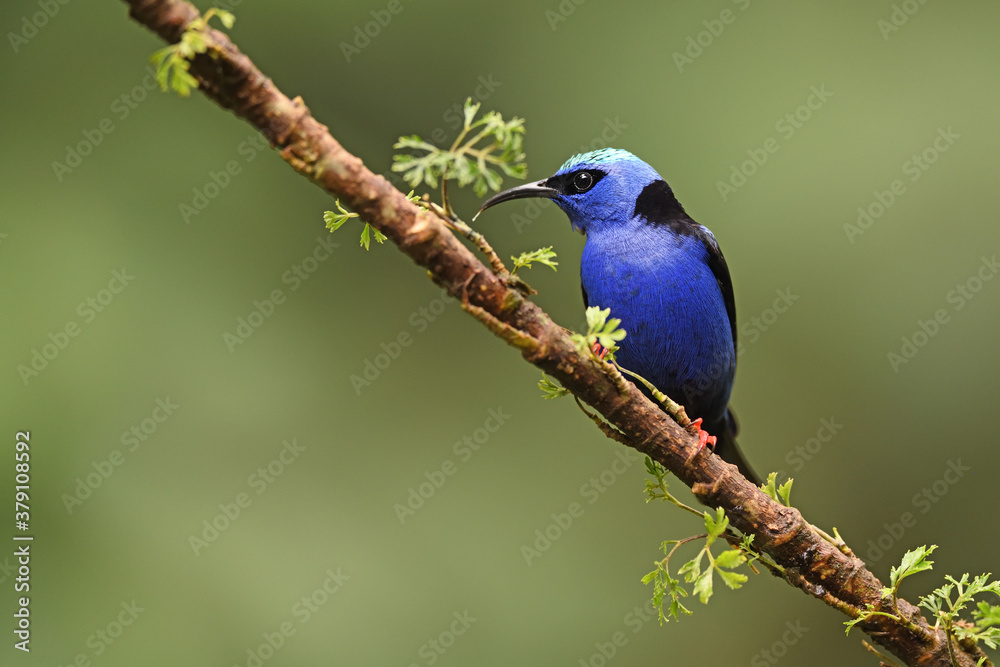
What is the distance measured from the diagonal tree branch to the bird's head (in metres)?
1.82

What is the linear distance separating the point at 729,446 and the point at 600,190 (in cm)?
147

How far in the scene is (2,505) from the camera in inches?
211

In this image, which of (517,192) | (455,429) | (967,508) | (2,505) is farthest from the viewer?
(455,429)

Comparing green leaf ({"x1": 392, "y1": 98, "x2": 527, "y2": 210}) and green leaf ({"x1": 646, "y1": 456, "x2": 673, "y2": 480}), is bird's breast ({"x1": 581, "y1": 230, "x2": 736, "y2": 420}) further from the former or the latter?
green leaf ({"x1": 392, "y1": 98, "x2": 527, "y2": 210})

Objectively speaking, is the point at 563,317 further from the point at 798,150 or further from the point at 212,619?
the point at 212,619

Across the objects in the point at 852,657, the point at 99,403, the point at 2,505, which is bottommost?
the point at 2,505

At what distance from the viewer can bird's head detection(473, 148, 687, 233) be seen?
419cm

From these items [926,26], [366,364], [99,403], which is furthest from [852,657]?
[99,403]

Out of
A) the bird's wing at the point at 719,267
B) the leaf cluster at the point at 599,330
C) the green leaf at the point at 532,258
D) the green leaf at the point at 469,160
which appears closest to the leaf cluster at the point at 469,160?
the green leaf at the point at 469,160

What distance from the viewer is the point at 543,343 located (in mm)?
2281

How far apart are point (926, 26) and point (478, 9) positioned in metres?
3.44

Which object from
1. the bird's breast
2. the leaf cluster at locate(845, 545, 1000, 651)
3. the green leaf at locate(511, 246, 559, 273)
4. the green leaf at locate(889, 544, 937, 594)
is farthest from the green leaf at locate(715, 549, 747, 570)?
the bird's breast

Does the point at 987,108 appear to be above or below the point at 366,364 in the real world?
above

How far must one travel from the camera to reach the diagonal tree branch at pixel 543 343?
195cm
